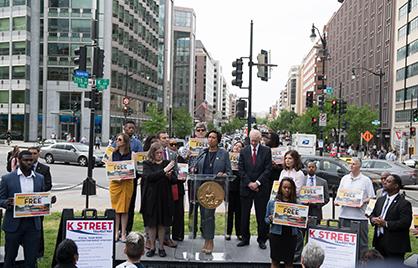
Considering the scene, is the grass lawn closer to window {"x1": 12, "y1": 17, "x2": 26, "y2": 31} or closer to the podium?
the podium

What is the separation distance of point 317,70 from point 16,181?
126 m

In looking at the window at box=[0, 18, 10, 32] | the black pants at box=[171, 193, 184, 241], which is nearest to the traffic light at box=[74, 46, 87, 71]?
the black pants at box=[171, 193, 184, 241]

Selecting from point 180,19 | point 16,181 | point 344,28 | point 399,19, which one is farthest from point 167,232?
point 180,19

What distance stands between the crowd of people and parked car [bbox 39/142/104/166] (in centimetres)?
2219

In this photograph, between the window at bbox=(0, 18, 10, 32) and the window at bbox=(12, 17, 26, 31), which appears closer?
the window at bbox=(12, 17, 26, 31)

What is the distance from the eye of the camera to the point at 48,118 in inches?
2660

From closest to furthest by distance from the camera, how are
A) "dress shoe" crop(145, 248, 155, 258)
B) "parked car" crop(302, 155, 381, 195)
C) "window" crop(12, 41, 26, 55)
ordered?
"dress shoe" crop(145, 248, 155, 258) → "parked car" crop(302, 155, 381, 195) → "window" crop(12, 41, 26, 55)

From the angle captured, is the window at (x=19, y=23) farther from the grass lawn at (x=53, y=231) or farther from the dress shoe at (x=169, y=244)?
the dress shoe at (x=169, y=244)

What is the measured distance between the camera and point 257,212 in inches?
365

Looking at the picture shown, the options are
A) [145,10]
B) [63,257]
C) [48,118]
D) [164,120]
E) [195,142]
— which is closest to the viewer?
[63,257]

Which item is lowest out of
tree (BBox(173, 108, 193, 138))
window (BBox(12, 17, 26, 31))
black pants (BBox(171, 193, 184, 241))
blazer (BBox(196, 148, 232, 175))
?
black pants (BBox(171, 193, 184, 241))

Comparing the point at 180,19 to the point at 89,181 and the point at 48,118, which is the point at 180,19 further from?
the point at 89,181

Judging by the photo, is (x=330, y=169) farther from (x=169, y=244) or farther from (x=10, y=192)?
(x=10, y=192)

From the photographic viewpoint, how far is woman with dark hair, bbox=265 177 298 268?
717 centimetres
